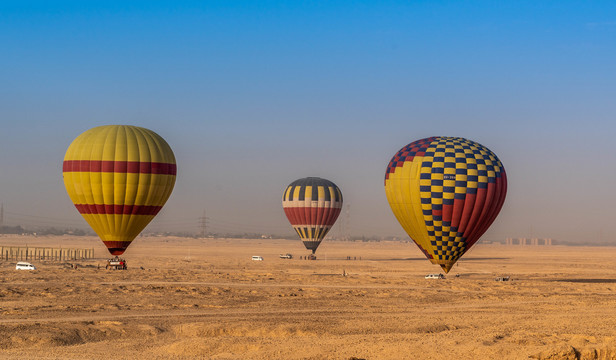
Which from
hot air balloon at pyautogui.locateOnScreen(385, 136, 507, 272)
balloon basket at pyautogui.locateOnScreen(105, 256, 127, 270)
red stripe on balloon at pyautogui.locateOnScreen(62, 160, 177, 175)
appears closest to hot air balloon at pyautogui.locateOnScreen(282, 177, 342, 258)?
balloon basket at pyautogui.locateOnScreen(105, 256, 127, 270)

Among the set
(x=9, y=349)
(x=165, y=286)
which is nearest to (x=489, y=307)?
(x=165, y=286)

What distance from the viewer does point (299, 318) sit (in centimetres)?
3744

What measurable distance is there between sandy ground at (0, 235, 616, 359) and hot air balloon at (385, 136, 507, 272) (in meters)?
3.73

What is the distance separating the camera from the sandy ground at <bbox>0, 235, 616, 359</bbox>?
27.9m

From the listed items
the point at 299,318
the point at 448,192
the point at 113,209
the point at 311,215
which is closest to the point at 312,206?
the point at 311,215

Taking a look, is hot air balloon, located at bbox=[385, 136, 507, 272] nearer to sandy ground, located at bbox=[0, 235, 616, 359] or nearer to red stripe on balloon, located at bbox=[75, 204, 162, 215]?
sandy ground, located at bbox=[0, 235, 616, 359]

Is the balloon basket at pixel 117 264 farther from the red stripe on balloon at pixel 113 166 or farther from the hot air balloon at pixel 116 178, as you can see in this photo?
the red stripe on balloon at pixel 113 166

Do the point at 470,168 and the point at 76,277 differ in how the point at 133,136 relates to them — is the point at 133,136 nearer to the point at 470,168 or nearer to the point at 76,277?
the point at 76,277

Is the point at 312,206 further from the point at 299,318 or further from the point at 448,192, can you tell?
the point at 299,318

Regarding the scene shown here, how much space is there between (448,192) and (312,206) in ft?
146

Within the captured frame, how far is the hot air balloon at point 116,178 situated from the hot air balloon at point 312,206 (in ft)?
137

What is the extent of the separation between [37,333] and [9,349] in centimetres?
288

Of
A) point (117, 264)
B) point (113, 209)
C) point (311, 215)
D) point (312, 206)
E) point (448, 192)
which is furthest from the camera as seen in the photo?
point (311, 215)

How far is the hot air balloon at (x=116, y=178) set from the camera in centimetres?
5691
